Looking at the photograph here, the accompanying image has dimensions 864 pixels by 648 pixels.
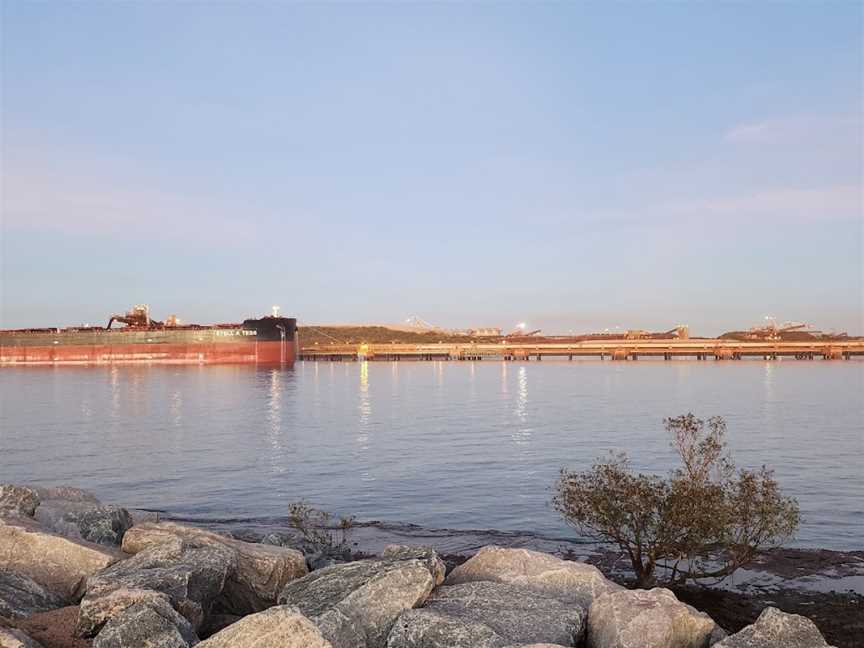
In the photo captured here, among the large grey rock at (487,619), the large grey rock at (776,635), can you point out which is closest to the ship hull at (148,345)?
the large grey rock at (487,619)

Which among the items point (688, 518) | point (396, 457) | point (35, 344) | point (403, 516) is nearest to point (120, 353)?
point (35, 344)

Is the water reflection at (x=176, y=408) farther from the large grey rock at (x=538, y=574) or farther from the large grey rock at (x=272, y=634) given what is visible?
the large grey rock at (x=272, y=634)

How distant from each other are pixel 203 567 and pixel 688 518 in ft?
30.2

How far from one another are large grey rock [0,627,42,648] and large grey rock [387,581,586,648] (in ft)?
12.2

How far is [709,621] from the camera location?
9.54 meters

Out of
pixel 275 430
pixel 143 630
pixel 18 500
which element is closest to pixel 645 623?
pixel 143 630

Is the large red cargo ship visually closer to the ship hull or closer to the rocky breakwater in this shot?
the ship hull

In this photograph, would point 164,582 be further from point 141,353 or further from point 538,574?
point 141,353

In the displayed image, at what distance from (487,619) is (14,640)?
5.20 metres

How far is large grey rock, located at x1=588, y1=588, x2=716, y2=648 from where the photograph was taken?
29.4 ft

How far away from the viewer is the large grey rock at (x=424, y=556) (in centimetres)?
1077

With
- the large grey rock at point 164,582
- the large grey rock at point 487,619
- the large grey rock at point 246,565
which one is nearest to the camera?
the large grey rock at point 487,619

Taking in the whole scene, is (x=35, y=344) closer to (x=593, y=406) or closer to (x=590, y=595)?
(x=593, y=406)

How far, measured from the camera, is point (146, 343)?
16462 cm
